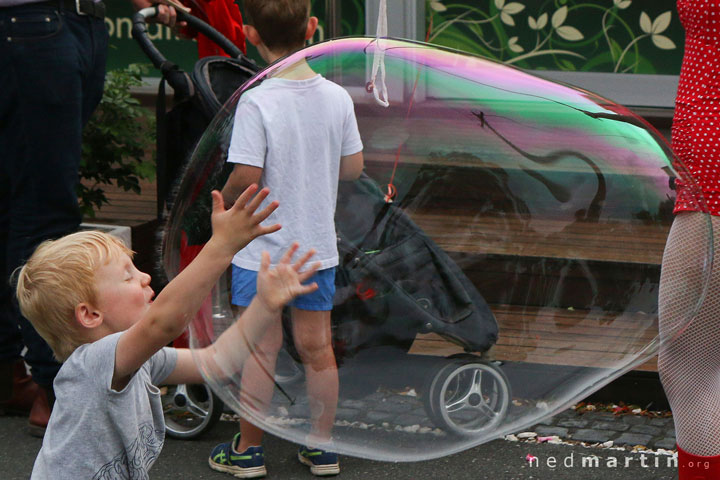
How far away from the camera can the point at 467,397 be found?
240cm

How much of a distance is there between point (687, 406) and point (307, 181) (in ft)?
3.83

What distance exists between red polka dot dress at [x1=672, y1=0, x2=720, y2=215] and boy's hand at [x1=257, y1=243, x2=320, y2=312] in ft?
3.44

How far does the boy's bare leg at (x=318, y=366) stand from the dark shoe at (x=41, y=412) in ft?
5.17

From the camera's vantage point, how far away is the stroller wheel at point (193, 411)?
370 cm

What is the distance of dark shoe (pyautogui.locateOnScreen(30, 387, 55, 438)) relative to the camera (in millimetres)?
3675

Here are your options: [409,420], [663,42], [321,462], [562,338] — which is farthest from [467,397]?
[663,42]

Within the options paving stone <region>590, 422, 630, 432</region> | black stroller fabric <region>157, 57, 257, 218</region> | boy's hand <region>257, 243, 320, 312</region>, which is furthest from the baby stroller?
paving stone <region>590, 422, 630, 432</region>

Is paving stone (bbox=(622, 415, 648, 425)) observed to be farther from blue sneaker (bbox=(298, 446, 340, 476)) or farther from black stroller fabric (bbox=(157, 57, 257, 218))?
black stroller fabric (bbox=(157, 57, 257, 218))

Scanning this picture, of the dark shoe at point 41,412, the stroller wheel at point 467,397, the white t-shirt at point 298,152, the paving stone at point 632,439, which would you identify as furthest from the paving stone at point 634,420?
the dark shoe at point 41,412

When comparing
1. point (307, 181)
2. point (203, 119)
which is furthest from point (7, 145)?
point (307, 181)

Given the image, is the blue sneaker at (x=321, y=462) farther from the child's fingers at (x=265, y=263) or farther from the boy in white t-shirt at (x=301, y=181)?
the child's fingers at (x=265, y=263)

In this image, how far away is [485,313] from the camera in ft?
7.82

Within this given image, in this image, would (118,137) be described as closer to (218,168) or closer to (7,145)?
(7,145)

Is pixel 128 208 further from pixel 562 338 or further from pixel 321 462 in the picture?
pixel 562 338
